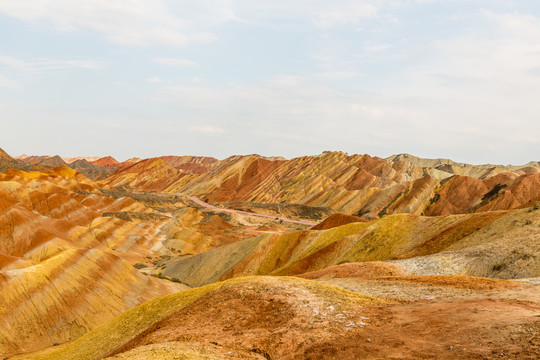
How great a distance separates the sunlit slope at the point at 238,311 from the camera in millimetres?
16312

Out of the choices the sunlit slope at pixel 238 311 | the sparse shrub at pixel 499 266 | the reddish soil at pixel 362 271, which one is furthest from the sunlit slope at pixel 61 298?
the sparse shrub at pixel 499 266

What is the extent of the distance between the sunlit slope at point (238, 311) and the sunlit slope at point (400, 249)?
1347 cm

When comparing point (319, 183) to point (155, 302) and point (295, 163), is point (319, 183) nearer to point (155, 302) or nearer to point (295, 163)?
point (295, 163)

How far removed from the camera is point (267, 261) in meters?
54.9

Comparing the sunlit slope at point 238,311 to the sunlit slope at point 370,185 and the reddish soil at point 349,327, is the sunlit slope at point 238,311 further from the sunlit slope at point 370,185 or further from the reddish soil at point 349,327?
the sunlit slope at point 370,185

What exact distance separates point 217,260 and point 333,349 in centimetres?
4596

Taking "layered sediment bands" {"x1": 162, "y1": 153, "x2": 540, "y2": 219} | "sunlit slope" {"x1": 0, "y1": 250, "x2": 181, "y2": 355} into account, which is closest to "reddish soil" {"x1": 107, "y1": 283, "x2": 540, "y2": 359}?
"sunlit slope" {"x1": 0, "y1": 250, "x2": 181, "y2": 355}

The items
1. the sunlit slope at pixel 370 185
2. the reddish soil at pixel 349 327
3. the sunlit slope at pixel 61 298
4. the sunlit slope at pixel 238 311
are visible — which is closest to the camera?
the reddish soil at pixel 349 327

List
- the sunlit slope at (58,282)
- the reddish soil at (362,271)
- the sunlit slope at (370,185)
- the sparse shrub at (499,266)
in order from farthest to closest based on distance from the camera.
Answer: the sunlit slope at (370,185) < the sunlit slope at (58,282) < the reddish soil at (362,271) < the sparse shrub at (499,266)

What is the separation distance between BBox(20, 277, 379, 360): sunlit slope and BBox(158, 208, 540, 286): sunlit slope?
13.5 m

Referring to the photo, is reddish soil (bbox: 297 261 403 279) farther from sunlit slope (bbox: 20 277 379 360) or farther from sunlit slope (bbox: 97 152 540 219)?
sunlit slope (bbox: 97 152 540 219)

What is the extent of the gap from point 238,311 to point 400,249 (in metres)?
28.7

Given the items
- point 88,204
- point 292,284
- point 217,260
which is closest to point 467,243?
point 292,284

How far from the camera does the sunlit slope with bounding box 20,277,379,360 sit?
1631 cm
